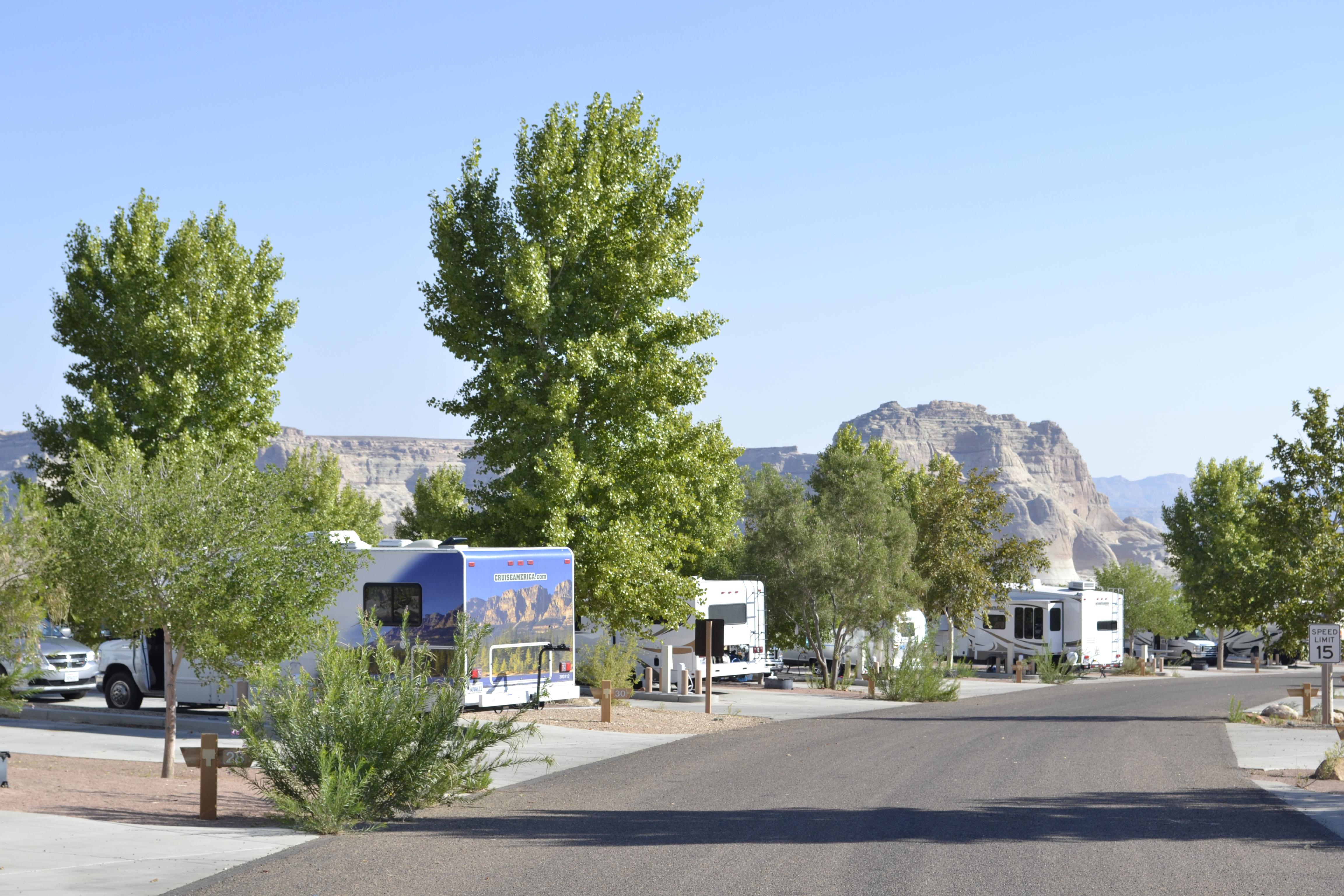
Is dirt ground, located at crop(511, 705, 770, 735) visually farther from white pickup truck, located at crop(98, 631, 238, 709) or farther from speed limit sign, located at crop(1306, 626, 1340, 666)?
speed limit sign, located at crop(1306, 626, 1340, 666)

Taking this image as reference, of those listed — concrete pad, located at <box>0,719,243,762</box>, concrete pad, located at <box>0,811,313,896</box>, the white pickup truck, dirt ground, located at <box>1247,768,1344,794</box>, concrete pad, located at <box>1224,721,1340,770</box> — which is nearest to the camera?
concrete pad, located at <box>0,811,313,896</box>

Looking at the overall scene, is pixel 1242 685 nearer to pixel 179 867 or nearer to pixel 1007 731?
pixel 1007 731

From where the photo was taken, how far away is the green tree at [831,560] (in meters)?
35.2

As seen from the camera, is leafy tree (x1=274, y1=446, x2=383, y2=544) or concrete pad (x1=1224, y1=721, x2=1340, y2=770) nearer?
concrete pad (x1=1224, y1=721, x2=1340, y2=770)

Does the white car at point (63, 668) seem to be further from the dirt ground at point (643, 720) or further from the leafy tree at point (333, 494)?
the leafy tree at point (333, 494)

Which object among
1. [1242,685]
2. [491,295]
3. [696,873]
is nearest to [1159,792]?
[696,873]

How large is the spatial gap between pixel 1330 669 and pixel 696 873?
18.7 m

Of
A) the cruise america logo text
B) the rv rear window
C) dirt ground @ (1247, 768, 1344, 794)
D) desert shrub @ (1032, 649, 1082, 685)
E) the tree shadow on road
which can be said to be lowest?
desert shrub @ (1032, 649, 1082, 685)

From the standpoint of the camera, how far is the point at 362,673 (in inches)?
485

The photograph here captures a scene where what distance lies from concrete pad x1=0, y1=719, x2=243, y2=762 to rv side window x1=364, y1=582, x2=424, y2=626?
3068 mm

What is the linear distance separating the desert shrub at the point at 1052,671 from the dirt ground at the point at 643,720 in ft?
59.3

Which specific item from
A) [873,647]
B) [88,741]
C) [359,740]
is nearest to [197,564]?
[359,740]


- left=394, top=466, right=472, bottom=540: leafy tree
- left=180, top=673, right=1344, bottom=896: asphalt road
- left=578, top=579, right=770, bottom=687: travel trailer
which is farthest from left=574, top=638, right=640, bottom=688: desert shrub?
left=394, top=466, right=472, bottom=540: leafy tree

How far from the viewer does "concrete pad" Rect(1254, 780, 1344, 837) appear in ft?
39.3
